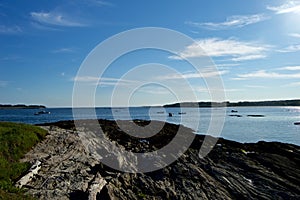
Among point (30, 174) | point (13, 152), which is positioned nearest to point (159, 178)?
point (30, 174)

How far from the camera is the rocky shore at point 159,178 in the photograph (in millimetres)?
19250

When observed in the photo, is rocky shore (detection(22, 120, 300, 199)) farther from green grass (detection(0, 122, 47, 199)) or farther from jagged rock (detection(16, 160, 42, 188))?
green grass (detection(0, 122, 47, 199))

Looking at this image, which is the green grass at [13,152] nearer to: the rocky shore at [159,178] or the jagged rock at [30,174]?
the jagged rock at [30,174]

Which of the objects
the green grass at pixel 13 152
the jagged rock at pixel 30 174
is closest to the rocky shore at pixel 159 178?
the jagged rock at pixel 30 174

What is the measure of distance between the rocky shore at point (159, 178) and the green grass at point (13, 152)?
82 cm

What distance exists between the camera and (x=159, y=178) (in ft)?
76.9

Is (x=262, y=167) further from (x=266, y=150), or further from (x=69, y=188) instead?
(x=69, y=188)

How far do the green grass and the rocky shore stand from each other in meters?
0.82

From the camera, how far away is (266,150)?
1649 inches

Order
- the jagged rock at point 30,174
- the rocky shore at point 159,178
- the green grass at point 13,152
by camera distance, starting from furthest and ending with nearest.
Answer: the rocky shore at point 159,178, the jagged rock at point 30,174, the green grass at point 13,152

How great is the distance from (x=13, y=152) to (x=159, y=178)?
454 inches

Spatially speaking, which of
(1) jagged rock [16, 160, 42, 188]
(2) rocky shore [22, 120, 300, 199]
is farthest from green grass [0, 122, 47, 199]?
(2) rocky shore [22, 120, 300, 199]

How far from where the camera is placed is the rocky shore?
19.2 meters

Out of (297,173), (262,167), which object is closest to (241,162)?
(262,167)
